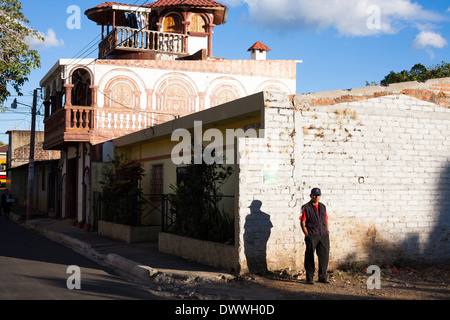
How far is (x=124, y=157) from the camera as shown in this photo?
1889cm

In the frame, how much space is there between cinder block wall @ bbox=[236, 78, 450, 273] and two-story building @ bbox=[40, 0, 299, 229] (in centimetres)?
1179

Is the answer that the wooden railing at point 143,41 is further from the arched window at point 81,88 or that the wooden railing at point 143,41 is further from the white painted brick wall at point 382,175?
the white painted brick wall at point 382,175

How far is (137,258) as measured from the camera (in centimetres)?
1220

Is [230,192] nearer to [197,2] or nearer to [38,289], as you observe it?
[38,289]

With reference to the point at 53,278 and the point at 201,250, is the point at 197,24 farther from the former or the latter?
the point at 53,278

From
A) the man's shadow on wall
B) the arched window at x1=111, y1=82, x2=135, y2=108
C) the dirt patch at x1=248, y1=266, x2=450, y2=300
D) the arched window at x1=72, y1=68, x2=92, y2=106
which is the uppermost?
the arched window at x1=72, y1=68, x2=92, y2=106

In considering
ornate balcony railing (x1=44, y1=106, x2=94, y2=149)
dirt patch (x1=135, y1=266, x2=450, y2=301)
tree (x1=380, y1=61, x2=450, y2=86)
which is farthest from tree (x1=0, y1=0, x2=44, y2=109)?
tree (x1=380, y1=61, x2=450, y2=86)

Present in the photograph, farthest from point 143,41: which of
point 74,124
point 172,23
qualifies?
point 74,124

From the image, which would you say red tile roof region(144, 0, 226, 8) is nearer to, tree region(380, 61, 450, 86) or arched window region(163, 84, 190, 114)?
arched window region(163, 84, 190, 114)

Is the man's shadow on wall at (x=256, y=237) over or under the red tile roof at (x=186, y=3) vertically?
under

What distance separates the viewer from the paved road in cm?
791

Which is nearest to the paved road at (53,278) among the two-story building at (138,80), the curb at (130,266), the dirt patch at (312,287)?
the curb at (130,266)

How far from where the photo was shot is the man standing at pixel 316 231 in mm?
9273

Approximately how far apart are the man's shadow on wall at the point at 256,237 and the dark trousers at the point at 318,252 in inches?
33.8
